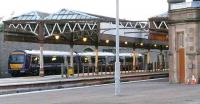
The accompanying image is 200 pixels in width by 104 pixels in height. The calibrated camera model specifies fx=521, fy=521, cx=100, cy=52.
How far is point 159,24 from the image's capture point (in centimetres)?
5088

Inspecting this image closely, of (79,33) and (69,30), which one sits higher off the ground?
(69,30)

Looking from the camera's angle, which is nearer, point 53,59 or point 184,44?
point 184,44

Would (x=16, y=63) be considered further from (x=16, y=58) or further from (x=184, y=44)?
(x=184, y=44)

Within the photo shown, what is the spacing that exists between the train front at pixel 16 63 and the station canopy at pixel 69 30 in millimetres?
3559

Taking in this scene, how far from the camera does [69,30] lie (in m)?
48.9

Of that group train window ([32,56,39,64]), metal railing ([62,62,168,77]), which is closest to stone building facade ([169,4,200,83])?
train window ([32,56,39,64])

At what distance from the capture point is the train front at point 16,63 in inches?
2068

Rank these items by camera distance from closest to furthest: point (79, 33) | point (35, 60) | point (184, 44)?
point (184, 44) → point (79, 33) → point (35, 60)

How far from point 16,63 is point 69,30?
25.7 feet

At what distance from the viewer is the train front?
52.5m

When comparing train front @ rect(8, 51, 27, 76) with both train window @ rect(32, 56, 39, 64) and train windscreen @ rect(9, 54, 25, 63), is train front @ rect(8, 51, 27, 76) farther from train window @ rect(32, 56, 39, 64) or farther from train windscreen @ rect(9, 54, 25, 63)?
train window @ rect(32, 56, 39, 64)

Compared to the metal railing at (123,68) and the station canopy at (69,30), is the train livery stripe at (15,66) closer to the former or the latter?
the station canopy at (69,30)

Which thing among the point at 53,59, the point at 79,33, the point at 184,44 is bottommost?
the point at 53,59

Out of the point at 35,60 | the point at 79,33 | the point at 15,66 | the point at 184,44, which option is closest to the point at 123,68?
the point at 35,60
